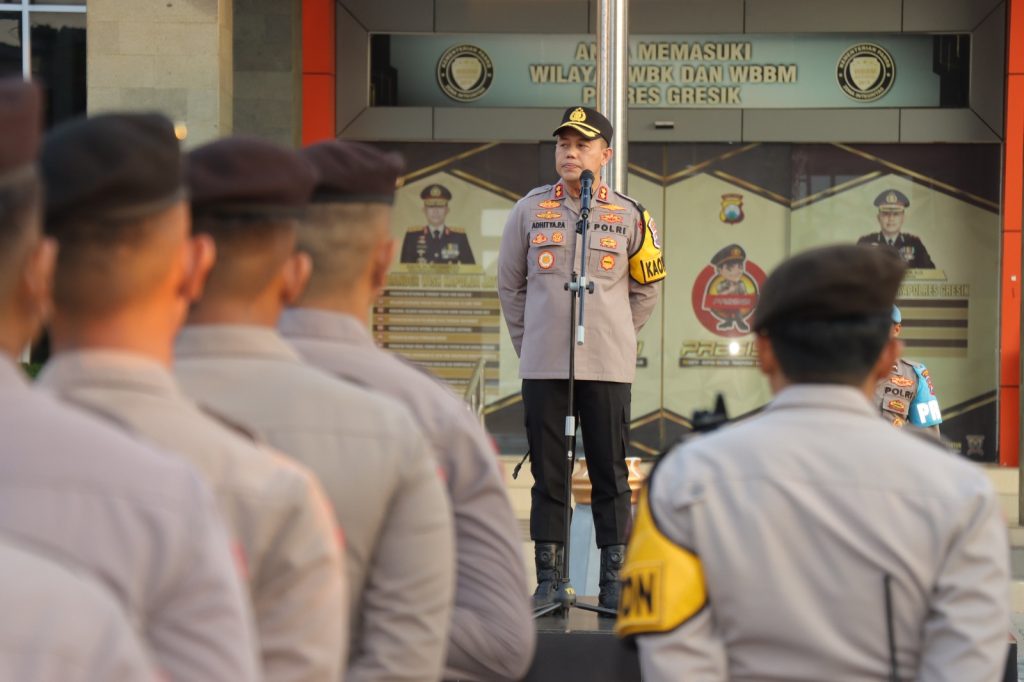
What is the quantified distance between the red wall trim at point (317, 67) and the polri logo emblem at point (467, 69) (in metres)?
0.98

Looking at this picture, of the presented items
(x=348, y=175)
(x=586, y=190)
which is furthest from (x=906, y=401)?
(x=348, y=175)

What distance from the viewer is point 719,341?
13703 millimetres

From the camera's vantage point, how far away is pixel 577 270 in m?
6.23

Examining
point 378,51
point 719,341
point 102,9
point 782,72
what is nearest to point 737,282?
point 719,341

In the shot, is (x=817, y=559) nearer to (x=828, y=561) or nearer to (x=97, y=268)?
(x=828, y=561)

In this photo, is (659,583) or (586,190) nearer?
(659,583)

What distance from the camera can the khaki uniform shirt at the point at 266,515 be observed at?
5.78ft

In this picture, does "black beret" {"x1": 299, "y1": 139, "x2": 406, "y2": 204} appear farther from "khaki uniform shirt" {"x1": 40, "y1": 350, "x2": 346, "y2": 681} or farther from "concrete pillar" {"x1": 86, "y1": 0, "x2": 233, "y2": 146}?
"concrete pillar" {"x1": 86, "y1": 0, "x2": 233, "y2": 146}

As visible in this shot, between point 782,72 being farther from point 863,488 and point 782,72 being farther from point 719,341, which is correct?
point 863,488

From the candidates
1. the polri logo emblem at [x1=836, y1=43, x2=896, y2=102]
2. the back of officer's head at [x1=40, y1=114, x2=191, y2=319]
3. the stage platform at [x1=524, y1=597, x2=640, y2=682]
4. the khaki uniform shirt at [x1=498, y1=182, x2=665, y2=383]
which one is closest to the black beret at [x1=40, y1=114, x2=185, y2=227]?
the back of officer's head at [x1=40, y1=114, x2=191, y2=319]

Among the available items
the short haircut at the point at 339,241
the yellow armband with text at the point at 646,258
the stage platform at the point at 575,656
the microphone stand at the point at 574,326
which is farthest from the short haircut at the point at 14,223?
the yellow armband with text at the point at 646,258

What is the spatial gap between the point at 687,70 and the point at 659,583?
11.3 metres

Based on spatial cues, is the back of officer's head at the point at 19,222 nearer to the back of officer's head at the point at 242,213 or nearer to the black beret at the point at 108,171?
the black beret at the point at 108,171

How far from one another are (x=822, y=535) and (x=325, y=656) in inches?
36.6
